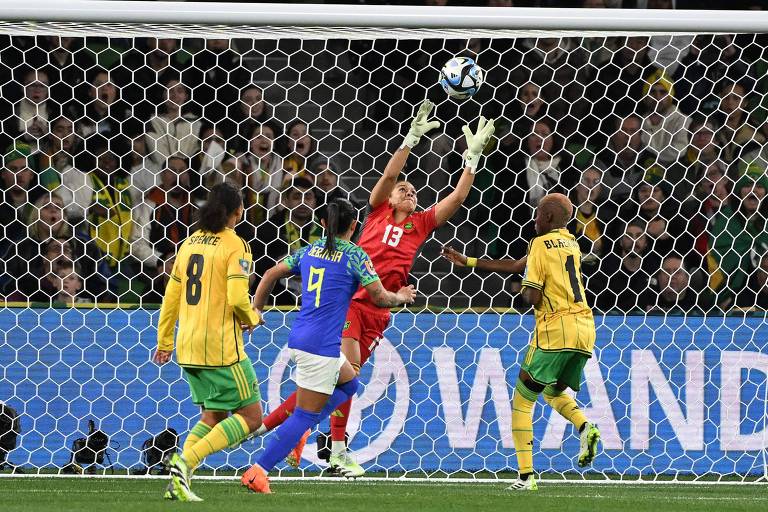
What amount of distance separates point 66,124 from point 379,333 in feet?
9.73

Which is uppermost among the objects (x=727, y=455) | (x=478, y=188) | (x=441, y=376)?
(x=478, y=188)

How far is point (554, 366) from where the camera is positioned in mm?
7398

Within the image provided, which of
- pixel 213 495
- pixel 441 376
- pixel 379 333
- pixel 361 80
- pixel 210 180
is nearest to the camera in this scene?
pixel 213 495

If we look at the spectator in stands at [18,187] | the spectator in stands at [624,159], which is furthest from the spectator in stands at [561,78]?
the spectator in stands at [18,187]

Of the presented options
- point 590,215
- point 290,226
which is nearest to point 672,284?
point 590,215

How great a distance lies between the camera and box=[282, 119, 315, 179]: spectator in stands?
9.18 meters

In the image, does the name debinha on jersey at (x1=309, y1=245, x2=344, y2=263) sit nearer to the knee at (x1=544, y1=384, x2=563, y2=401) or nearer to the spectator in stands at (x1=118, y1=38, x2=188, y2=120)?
the knee at (x1=544, y1=384, x2=563, y2=401)

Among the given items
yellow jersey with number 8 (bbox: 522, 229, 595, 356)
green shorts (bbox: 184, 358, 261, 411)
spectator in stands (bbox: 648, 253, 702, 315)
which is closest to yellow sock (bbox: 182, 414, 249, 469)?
green shorts (bbox: 184, 358, 261, 411)

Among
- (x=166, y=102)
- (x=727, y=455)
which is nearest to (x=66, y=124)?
(x=166, y=102)

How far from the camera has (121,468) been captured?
26.8 feet

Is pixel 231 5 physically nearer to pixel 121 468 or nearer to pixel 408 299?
pixel 408 299

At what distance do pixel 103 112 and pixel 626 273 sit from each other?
4.18m

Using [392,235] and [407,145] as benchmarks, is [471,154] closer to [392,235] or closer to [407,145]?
[407,145]

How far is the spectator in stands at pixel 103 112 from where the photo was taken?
30.1 feet
